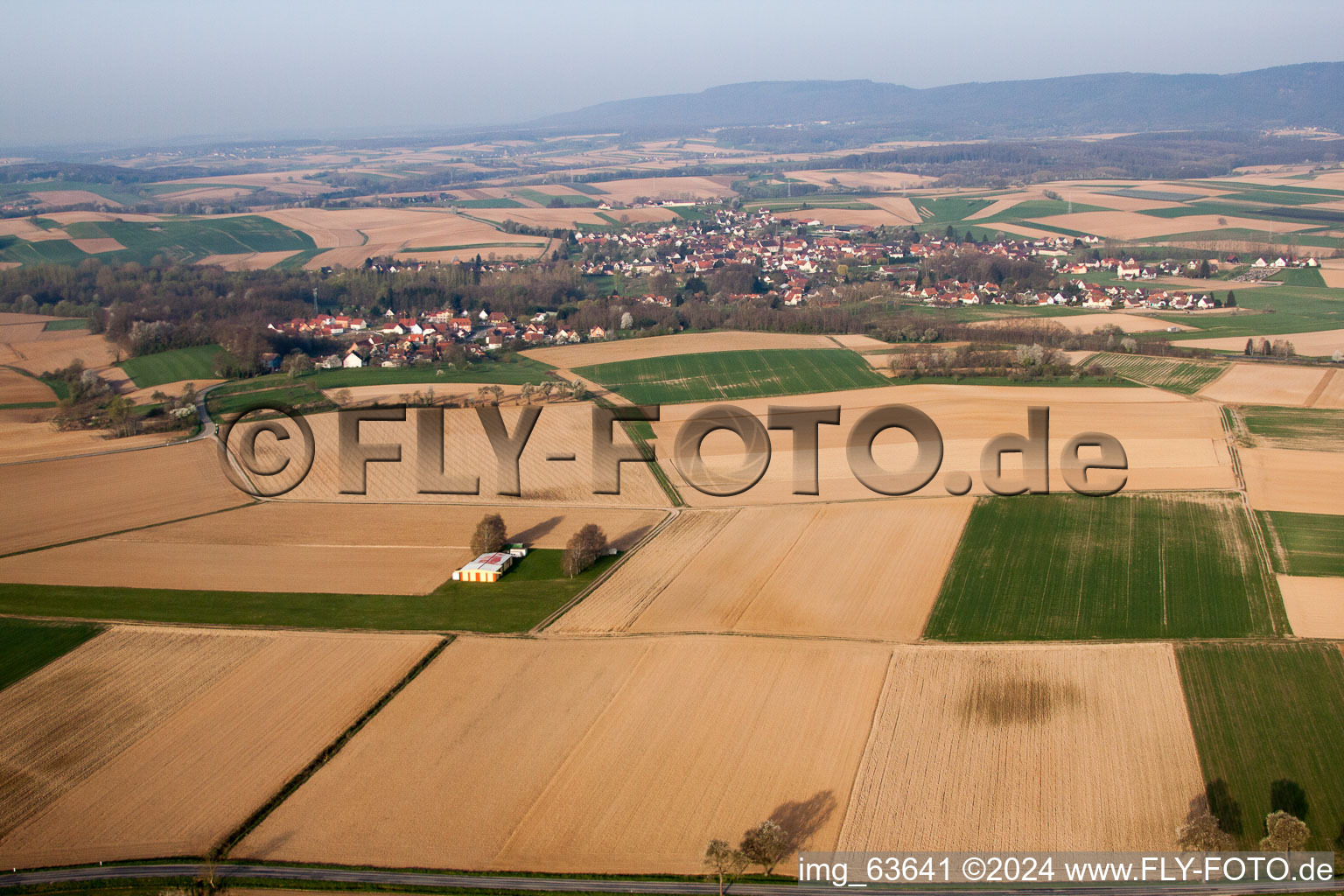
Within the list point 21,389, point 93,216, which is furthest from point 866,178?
point 21,389

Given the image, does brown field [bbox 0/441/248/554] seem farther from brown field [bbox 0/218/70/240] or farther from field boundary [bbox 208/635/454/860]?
brown field [bbox 0/218/70/240]

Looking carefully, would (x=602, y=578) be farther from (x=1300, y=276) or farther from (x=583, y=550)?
(x=1300, y=276)

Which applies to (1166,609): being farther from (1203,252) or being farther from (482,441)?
(1203,252)

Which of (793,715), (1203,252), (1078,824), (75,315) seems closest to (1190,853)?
(1078,824)

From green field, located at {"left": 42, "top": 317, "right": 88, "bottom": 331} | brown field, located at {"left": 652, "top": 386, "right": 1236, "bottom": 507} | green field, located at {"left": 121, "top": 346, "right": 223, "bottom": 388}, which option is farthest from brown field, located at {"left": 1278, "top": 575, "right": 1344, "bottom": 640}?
green field, located at {"left": 42, "top": 317, "right": 88, "bottom": 331}

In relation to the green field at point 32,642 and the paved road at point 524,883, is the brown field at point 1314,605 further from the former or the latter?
the green field at point 32,642

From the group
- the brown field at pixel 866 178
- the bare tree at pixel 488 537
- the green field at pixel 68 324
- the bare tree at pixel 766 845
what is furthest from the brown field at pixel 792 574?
the brown field at pixel 866 178
